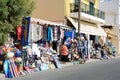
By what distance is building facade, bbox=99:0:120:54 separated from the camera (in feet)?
160

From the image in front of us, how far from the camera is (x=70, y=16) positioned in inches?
1321

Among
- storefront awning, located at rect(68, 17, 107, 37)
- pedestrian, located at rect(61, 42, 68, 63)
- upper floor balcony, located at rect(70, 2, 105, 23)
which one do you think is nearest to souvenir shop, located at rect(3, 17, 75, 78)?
A: pedestrian, located at rect(61, 42, 68, 63)

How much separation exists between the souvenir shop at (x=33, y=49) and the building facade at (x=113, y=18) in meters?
21.1

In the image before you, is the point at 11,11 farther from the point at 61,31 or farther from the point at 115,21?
the point at 115,21

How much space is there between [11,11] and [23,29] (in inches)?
165

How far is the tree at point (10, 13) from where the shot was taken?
1709 cm

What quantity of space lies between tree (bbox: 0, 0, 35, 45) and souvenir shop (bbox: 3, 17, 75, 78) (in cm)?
129

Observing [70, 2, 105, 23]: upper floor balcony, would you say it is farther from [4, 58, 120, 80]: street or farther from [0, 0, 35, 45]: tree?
[0, 0, 35, 45]: tree

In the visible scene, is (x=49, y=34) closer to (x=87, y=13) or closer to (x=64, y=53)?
(x=64, y=53)

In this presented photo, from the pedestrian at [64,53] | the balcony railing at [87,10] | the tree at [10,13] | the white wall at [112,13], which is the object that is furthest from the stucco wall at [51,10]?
the white wall at [112,13]

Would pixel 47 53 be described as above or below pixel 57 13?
below

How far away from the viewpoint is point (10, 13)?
57.9 ft

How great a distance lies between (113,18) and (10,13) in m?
35.1

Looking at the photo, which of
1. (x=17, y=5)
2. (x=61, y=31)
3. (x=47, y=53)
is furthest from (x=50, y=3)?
(x=17, y=5)
